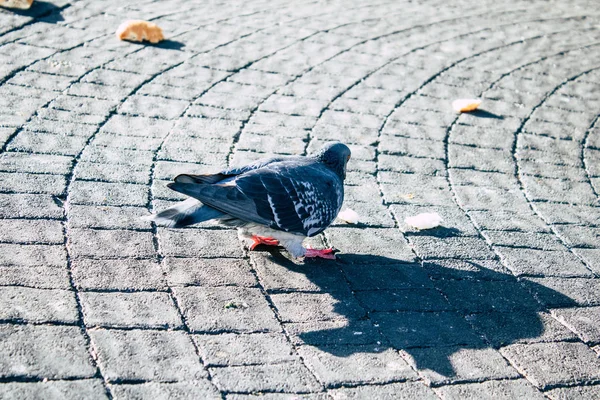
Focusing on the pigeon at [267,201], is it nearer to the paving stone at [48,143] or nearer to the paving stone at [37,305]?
the paving stone at [37,305]

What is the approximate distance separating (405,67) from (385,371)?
4.74m

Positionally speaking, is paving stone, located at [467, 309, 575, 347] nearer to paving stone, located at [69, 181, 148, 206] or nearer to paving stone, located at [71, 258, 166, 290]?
paving stone, located at [71, 258, 166, 290]

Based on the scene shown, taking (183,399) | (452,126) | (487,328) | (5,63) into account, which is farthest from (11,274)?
(452,126)

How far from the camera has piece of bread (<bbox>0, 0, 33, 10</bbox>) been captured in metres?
7.61

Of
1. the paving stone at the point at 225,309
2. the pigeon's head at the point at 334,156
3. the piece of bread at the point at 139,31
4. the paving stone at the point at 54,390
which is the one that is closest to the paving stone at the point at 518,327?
the paving stone at the point at 225,309

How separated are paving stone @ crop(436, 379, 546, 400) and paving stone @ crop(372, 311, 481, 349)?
34cm

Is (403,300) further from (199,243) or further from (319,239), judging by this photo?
(199,243)

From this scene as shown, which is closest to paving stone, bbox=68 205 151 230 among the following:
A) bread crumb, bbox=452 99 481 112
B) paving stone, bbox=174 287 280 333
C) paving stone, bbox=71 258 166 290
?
paving stone, bbox=71 258 166 290

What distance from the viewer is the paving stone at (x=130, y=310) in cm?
355

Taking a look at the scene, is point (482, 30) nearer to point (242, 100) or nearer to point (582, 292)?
point (242, 100)

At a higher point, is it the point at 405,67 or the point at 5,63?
the point at 5,63

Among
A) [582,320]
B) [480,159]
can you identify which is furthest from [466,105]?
[582,320]

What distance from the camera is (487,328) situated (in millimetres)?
3932

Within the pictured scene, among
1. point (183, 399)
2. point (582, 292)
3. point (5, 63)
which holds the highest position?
point (5, 63)
